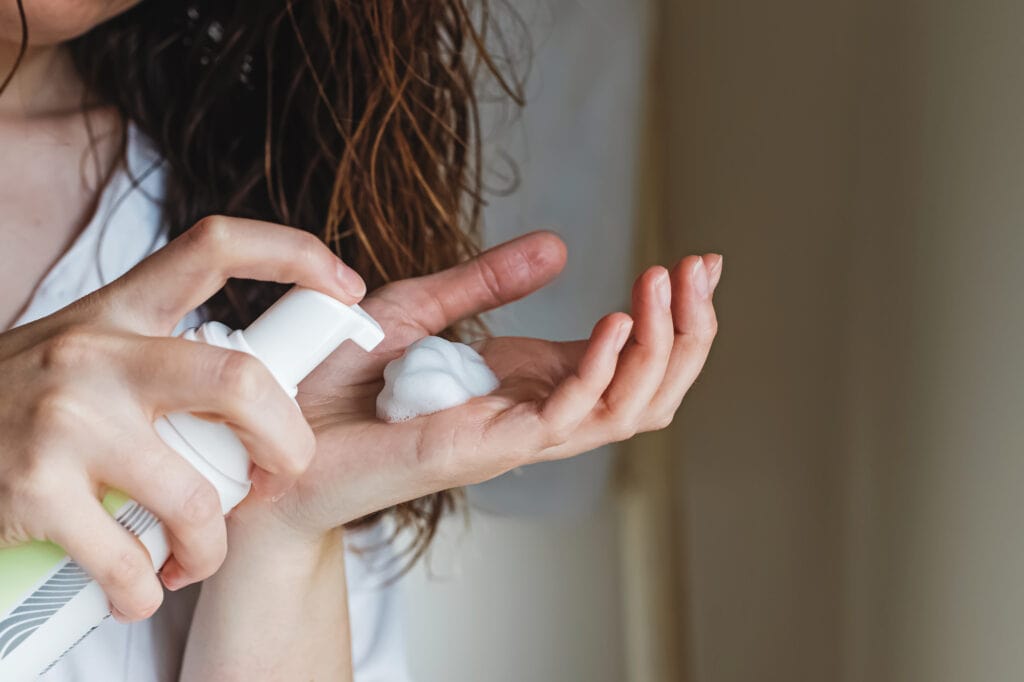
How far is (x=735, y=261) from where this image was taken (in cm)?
77

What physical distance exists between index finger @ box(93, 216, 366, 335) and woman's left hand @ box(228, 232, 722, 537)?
98 millimetres

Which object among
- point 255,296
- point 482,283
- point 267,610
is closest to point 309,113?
point 255,296

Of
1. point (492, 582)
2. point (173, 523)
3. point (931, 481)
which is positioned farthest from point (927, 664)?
point (492, 582)

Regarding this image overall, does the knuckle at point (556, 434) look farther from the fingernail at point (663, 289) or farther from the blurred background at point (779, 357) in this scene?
the blurred background at point (779, 357)

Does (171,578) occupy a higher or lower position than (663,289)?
lower

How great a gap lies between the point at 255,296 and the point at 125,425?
1.41 feet

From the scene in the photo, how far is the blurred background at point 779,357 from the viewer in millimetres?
531

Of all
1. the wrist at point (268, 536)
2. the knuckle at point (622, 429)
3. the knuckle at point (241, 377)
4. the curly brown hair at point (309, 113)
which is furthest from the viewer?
the curly brown hair at point (309, 113)

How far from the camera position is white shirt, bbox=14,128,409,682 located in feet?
2.45

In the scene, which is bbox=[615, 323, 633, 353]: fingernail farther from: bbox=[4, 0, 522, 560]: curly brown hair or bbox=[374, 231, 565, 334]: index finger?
bbox=[4, 0, 522, 560]: curly brown hair

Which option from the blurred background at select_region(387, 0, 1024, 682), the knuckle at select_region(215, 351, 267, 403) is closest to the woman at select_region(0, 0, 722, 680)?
the knuckle at select_region(215, 351, 267, 403)

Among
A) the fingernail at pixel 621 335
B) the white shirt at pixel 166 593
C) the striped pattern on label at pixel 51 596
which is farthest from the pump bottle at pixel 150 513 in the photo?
the white shirt at pixel 166 593

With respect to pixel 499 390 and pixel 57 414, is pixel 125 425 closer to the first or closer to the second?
pixel 57 414

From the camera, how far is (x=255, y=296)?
2.87 ft
